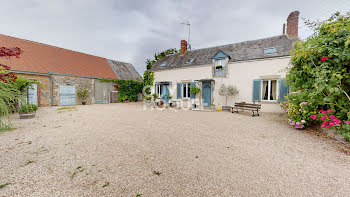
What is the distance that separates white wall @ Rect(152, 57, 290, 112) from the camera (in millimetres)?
8906

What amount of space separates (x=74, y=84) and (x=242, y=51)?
1637 cm

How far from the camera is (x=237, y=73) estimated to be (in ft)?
33.3

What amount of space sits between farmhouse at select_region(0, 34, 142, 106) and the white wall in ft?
32.7

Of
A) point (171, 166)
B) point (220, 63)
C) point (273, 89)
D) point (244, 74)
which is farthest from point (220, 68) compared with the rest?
point (171, 166)

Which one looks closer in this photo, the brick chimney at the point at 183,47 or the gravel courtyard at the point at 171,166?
the gravel courtyard at the point at 171,166

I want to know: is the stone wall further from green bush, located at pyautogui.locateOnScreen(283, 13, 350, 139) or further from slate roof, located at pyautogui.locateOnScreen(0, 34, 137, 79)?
green bush, located at pyautogui.locateOnScreen(283, 13, 350, 139)

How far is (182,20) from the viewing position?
14711mm

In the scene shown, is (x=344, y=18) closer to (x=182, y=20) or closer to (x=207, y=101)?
(x=207, y=101)

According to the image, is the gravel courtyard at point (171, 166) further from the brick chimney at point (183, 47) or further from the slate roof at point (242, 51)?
the brick chimney at point (183, 47)

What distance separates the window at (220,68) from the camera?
10688 millimetres

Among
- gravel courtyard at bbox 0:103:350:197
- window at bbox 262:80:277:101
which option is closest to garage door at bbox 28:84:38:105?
gravel courtyard at bbox 0:103:350:197

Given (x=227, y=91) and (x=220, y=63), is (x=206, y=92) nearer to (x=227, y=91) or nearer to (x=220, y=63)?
(x=227, y=91)

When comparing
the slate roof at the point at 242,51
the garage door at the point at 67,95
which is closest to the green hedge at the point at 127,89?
the garage door at the point at 67,95

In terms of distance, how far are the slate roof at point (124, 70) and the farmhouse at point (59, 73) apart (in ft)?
2.85
